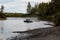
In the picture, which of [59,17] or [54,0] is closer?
[59,17]

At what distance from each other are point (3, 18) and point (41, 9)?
143 ft

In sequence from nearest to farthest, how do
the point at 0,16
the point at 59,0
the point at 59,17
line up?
1. the point at 59,17
2. the point at 59,0
3. the point at 0,16

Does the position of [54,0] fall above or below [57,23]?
above

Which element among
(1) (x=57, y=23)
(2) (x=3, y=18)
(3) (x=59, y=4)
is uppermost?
(3) (x=59, y=4)

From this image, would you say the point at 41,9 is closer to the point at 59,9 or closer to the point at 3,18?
the point at 3,18

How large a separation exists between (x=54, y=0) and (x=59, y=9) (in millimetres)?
4499

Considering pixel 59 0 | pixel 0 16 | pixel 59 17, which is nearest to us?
pixel 59 17

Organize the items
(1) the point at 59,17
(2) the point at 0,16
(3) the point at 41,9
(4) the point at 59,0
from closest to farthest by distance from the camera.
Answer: (1) the point at 59,17 → (4) the point at 59,0 → (3) the point at 41,9 → (2) the point at 0,16

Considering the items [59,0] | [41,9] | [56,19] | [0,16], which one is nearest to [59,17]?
[56,19]

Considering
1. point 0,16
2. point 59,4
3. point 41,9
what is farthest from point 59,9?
point 0,16

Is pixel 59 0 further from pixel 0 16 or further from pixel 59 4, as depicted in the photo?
pixel 0 16

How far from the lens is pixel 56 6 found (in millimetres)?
88000

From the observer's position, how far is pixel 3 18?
18350cm

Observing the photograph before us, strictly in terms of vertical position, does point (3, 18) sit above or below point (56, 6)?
below
